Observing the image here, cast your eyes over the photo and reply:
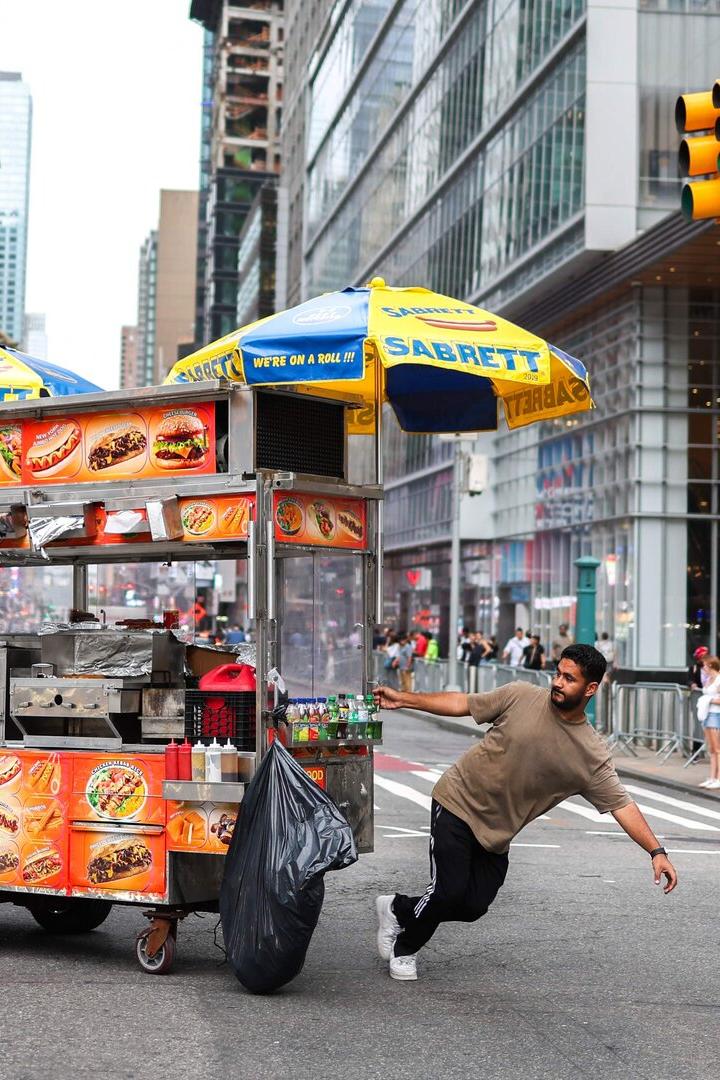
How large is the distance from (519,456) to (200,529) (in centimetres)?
3853

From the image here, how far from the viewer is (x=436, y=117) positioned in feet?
178

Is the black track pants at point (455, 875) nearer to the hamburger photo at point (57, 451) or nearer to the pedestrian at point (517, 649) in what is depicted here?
the hamburger photo at point (57, 451)

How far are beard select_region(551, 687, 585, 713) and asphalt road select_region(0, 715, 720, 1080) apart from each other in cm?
135

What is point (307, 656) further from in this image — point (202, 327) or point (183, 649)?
point (202, 327)

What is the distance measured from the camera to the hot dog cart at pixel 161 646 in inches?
295

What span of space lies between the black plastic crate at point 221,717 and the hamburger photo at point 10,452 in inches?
70.1

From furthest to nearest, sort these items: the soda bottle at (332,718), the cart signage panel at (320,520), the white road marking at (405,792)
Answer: the white road marking at (405,792) < the soda bottle at (332,718) < the cart signage panel at (320,520)

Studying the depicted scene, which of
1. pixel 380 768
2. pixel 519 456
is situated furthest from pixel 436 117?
pixel 380 768

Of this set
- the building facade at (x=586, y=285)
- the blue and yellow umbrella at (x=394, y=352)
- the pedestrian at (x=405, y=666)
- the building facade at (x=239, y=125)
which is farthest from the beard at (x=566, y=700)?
the building facade at (x=239, y=125)

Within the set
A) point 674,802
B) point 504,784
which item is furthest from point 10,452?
point 674,802

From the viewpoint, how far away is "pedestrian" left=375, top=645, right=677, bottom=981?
6879 millimetres

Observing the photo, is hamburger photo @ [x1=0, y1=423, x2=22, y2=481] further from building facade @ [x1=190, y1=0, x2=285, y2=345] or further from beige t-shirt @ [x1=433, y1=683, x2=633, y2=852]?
building facade @ [x1=190, y1=0, x2=285, y2=345]

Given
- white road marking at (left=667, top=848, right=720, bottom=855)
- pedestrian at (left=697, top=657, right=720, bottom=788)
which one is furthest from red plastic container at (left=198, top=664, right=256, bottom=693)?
pedestrian at (left=697, top=657, right=720, bottom=788)

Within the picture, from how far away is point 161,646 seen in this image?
26.4 feet
